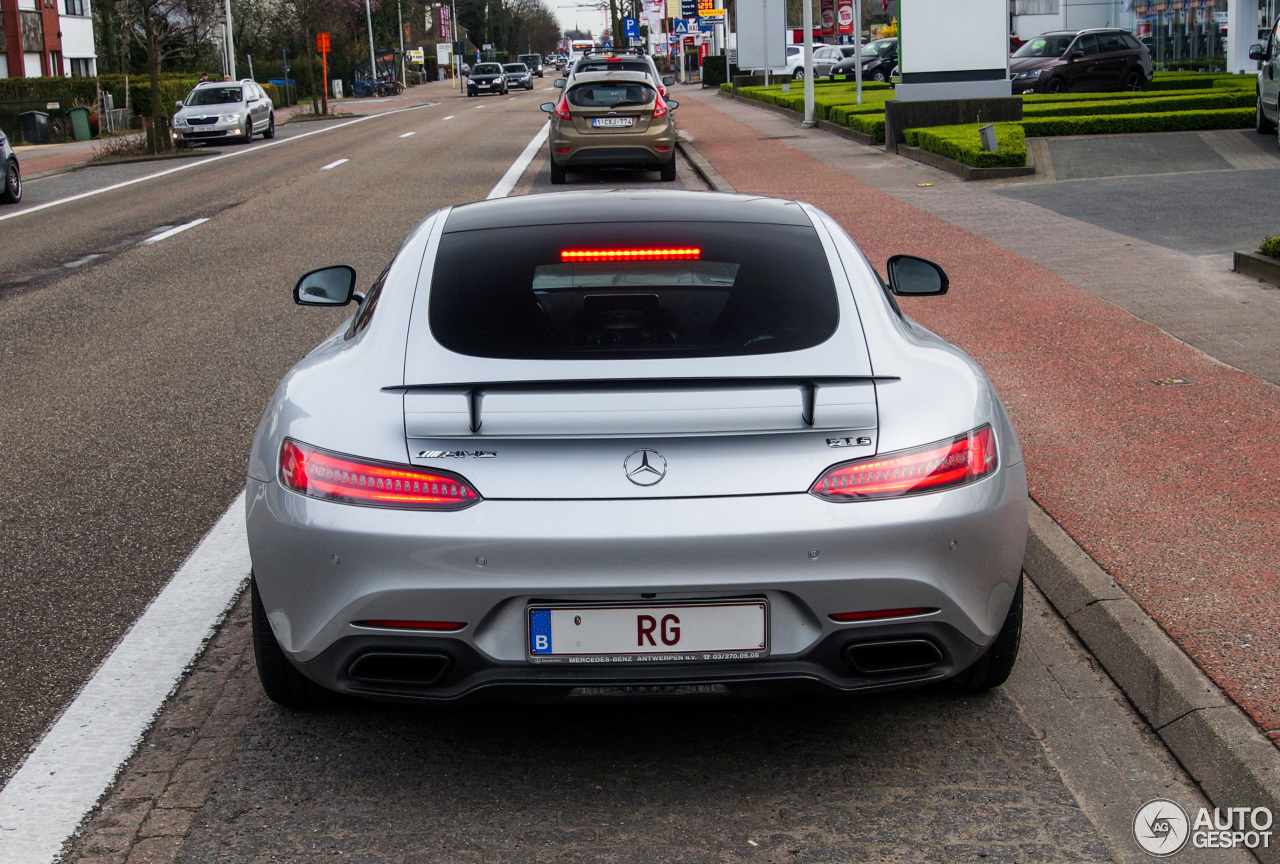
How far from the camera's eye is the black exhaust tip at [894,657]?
328cm

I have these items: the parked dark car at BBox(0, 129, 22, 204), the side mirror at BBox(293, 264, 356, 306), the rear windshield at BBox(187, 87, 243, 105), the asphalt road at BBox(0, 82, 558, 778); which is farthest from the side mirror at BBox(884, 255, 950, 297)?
the rear windshield at BBox(187, 87, 243, 105)

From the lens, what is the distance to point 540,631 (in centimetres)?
320

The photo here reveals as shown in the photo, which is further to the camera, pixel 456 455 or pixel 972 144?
pixel 972 144

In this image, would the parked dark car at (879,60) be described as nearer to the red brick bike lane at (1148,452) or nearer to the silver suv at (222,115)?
the silver suv at (222,115)

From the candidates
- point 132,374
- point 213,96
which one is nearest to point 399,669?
point 132,374

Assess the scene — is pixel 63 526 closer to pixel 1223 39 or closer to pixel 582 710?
pixel 582 710

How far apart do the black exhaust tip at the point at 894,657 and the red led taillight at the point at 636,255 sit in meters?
1.26

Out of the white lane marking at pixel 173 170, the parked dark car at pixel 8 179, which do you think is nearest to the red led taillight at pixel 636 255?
the white lane marking at pixel 173 170

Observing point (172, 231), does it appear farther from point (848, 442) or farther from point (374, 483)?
point (848, 442)

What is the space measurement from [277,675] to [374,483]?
2.87 feet

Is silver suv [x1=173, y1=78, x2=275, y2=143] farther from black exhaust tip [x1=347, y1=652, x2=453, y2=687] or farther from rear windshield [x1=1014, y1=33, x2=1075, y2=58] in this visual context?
black exhaust tip [x1=347, y1=652, x2=453, y2=687]

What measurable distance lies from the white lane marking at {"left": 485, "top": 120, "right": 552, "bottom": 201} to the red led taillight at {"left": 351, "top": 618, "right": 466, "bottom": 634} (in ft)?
39.5

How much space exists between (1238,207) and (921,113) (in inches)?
357

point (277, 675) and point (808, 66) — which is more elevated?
point (808, 66)
